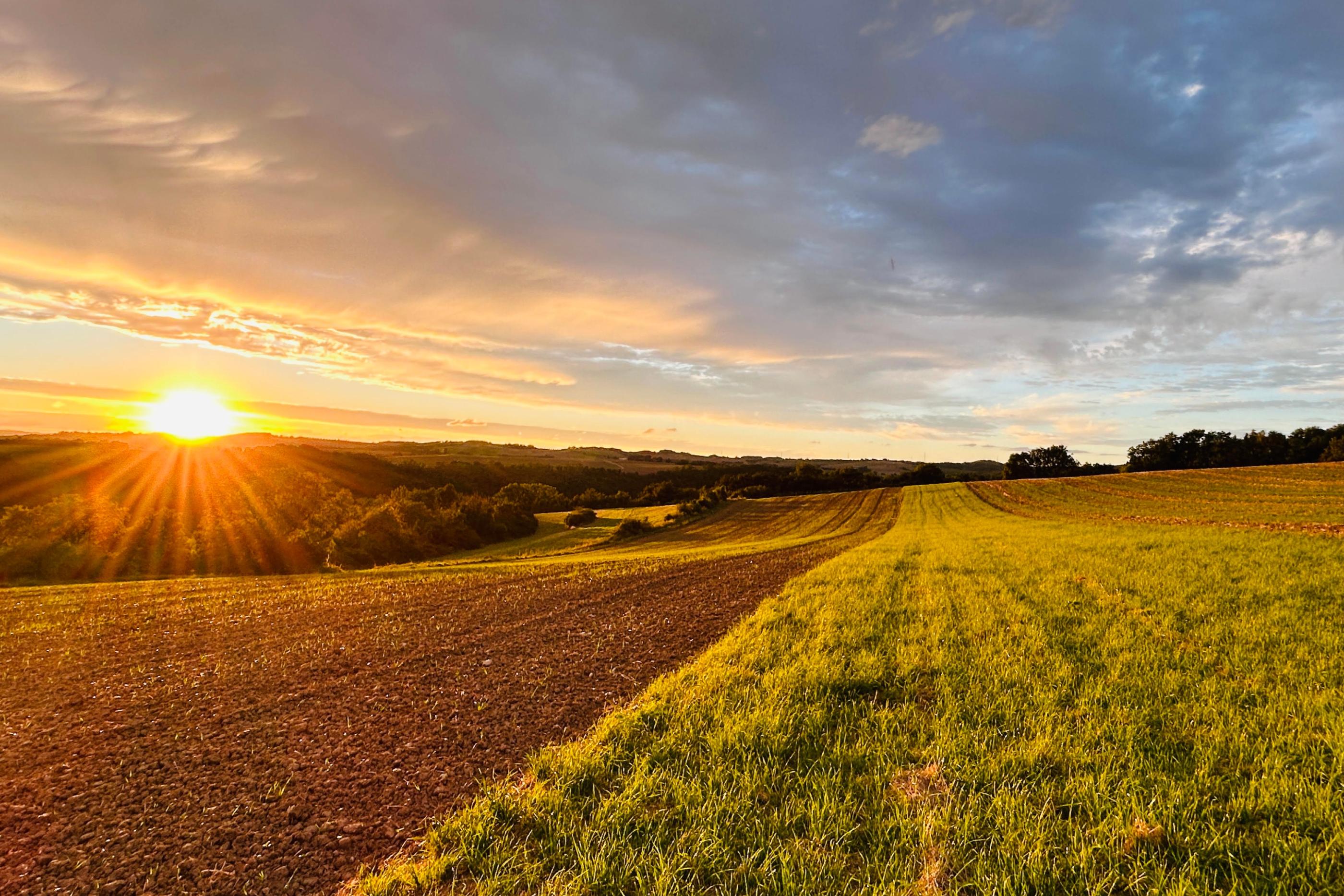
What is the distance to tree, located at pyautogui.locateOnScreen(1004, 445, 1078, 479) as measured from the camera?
4392 inches

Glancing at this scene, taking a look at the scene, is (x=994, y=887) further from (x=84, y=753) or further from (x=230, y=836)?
(x=84, y=753)

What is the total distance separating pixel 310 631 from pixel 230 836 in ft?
29.2

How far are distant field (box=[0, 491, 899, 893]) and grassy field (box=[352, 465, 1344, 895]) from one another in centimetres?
115

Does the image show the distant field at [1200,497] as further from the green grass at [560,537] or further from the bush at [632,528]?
the green grass at [560,537]

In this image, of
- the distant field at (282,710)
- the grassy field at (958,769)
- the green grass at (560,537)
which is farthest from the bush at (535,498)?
the grassy field at (958,769)

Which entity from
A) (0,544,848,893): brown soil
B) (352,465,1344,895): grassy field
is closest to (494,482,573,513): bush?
(0,544,848,893): brown soil

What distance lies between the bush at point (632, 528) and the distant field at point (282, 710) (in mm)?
41780

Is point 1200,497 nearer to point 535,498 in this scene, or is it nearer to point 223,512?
point 535,498

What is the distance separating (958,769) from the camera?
15.7ft

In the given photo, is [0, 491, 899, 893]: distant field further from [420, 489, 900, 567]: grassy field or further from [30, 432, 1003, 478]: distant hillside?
[30, 432, 1003, 478]: distant hillside

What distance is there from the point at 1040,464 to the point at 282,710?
133 metres

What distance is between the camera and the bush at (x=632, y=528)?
59591 mm

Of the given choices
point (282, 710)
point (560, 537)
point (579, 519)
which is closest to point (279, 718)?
point (282, 710)

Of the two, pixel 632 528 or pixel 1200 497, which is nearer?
pixel 1200 497
